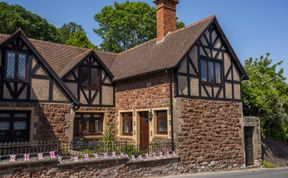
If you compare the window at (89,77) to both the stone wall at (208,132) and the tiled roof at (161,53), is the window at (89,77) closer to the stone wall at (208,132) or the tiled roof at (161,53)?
Answer: the tiled roof at (161,53)

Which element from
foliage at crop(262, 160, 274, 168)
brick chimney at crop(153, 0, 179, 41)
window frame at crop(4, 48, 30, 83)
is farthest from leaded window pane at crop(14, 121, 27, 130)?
foliage at crop(262, 160, 274, 168)

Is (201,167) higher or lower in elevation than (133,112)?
lower

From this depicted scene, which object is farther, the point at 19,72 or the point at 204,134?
the point at 204,134

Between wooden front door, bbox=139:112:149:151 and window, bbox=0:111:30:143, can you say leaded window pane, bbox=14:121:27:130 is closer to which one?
window, bbox=0:111:30:143

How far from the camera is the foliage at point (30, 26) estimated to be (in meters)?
30.1

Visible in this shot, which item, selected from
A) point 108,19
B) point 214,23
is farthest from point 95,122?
point 108,19

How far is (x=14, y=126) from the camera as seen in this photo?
40.5 feet

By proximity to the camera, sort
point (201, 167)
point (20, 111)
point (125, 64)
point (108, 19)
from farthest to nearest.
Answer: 1. point (108, 19)
2. point (125, 64)
3. point (201, 167)
4. point (20, 111)

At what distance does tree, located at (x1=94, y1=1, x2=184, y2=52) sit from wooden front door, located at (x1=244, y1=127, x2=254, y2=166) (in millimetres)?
20131

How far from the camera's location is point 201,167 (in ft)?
46.0

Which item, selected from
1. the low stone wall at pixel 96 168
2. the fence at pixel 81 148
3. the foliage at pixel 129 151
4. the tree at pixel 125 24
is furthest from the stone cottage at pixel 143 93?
the tree at pixel 125 24

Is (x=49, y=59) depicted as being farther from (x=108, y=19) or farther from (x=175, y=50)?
(x=108, y=19)

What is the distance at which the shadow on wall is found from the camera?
18.2m

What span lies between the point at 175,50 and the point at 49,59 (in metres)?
7.39
